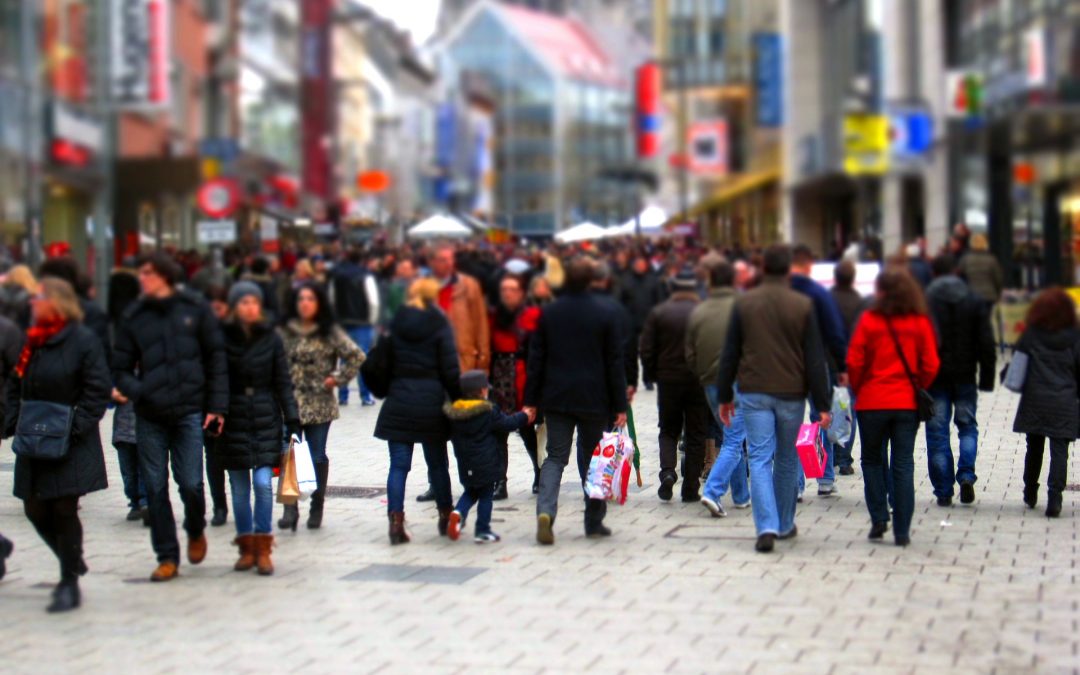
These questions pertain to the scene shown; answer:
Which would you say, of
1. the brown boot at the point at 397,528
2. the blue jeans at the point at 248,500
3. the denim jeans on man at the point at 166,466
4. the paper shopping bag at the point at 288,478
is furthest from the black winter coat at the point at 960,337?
the denim jeans on man at the point at 166,466

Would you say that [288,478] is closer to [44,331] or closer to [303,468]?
[303,468]

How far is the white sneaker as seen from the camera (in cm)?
1141

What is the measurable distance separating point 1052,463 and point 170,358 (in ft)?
17.7

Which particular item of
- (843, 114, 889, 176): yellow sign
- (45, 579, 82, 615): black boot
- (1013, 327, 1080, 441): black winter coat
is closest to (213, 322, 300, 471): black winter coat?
(45, 579, 82, 615): black boot

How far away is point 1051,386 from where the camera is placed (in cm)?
1148

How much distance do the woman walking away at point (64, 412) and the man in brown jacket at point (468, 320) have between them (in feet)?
14.7

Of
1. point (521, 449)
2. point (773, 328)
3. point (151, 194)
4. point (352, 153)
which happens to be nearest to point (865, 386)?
point (773, 328)

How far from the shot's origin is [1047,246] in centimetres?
2977

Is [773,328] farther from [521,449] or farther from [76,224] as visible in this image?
[76,224]

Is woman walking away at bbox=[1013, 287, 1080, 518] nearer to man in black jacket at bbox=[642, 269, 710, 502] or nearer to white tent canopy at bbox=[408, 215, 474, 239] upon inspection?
man in black jacket at bbox=[642, 269, 710, 502]

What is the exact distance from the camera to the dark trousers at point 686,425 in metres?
12.3

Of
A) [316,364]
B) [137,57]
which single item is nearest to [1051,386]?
[316,364]

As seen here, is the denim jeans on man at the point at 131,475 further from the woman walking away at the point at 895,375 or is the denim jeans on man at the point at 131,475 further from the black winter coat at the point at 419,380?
the woman walking away at the point at 895,375

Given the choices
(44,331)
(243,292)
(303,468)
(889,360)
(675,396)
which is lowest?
(303,468)
